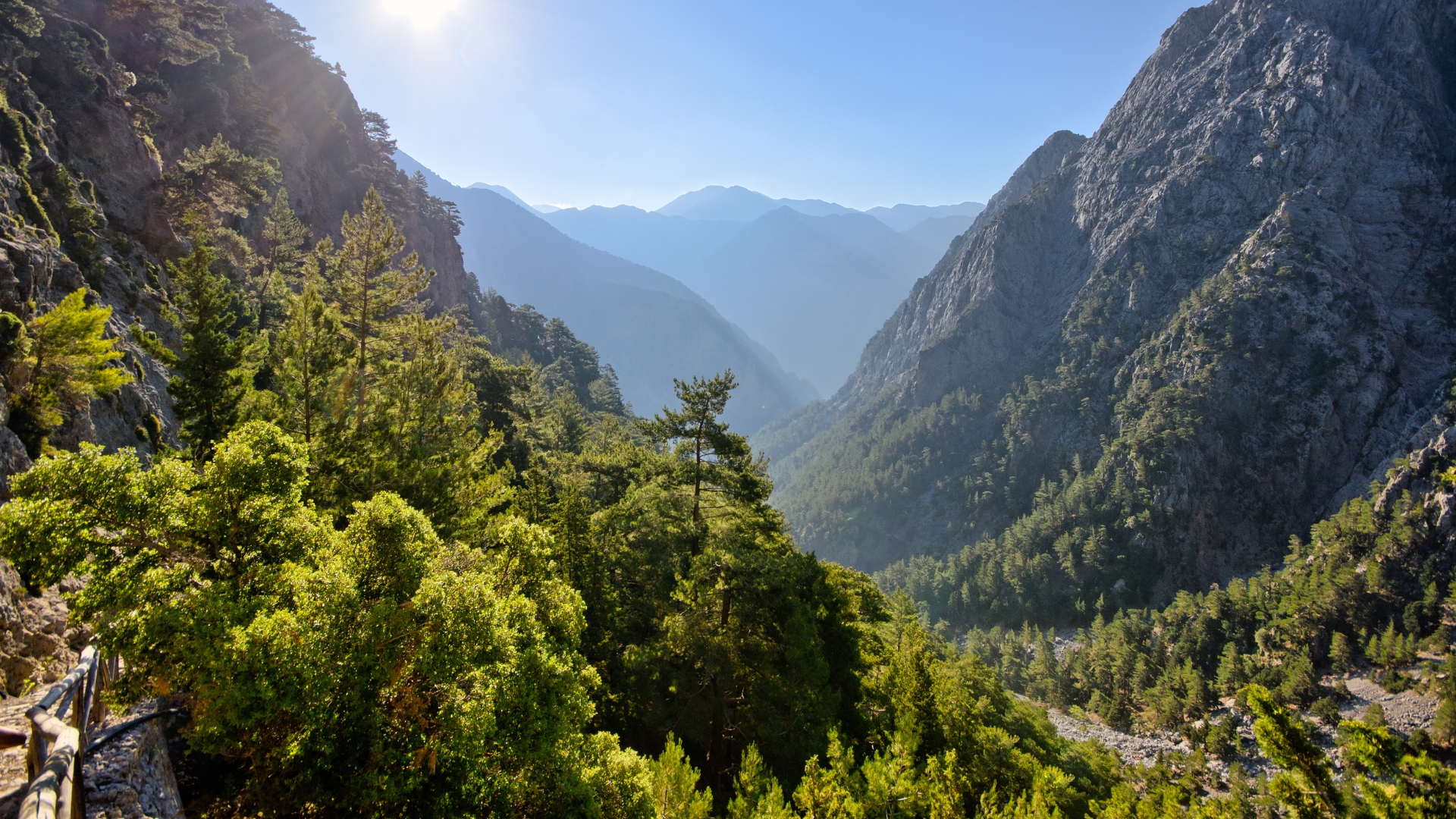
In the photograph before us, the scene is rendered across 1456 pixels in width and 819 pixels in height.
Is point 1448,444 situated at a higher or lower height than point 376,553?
lower

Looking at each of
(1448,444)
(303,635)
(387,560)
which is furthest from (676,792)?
(1448,444)

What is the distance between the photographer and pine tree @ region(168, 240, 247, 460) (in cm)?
1459

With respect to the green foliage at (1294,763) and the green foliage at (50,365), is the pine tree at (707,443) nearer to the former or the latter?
the green foliage at (1294,763)

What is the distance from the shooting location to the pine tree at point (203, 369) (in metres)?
14.6

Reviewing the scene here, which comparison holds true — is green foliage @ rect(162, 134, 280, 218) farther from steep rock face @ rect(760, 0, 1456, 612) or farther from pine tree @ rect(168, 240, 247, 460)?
steep rock face @ rect(760, 0, 1456, 612)

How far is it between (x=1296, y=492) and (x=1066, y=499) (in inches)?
1298

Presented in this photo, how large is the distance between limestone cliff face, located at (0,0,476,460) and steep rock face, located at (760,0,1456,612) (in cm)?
11488

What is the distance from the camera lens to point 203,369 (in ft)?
48.4

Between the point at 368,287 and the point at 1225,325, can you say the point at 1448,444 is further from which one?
the point at 368,287

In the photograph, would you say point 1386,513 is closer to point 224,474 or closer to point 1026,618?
point 1026,618

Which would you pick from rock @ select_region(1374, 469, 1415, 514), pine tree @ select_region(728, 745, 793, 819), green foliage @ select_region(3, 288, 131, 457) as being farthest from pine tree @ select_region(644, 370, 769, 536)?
rock @ select_region(1374, 469, 1415, 514)

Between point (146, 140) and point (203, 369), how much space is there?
3344cm

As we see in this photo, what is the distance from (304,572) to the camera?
7.21 m

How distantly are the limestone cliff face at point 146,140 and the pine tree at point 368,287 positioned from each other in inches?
255
